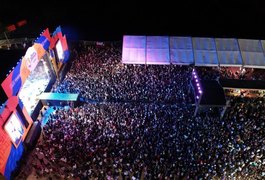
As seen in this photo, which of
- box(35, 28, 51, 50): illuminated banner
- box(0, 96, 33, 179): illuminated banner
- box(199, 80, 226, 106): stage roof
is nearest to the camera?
box(0, 96, 33, 179): illuminated banner

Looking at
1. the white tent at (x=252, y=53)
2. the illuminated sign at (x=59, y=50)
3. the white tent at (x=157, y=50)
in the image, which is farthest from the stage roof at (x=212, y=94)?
the illuminated sign at (x=59, y=50)

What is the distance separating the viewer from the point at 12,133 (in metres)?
15.3

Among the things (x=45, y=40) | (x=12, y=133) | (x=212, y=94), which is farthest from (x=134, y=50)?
(x=12, y=133)

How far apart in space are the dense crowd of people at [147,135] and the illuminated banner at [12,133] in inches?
46.8

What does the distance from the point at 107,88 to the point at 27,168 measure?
7892 mm

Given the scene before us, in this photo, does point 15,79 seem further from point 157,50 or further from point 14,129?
point 157,50

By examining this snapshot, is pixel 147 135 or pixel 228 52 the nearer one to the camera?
pixel 147 135

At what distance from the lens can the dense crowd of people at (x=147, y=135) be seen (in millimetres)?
14844

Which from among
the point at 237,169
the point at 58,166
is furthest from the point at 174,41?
the point at 58,166

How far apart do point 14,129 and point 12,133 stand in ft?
1.05

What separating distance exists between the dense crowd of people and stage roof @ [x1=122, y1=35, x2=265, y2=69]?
6.22 ft

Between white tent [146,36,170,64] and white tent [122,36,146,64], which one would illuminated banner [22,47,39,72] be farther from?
white tent [146,36,170,64]

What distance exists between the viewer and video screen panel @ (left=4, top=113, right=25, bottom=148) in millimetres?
14866

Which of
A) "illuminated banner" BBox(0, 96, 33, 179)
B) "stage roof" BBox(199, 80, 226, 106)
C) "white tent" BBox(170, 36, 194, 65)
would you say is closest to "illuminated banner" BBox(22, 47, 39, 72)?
"illuminated banner" BBox(0, 96, 33, 179)
